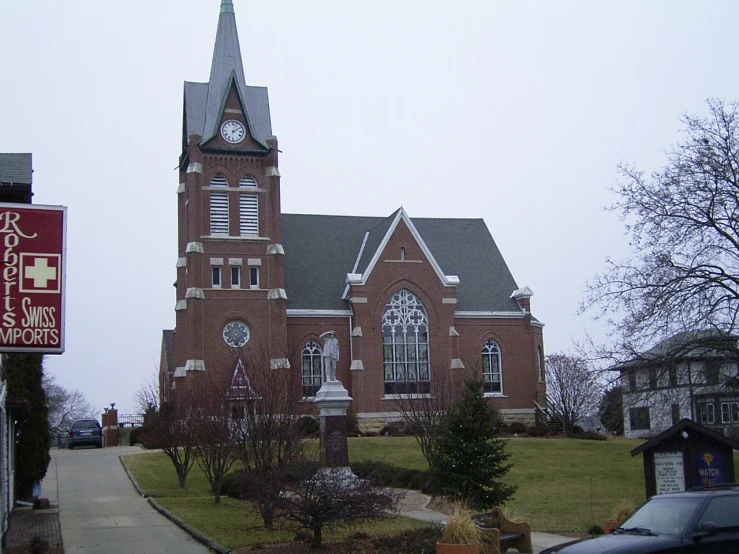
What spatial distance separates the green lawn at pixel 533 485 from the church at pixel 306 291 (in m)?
8.50

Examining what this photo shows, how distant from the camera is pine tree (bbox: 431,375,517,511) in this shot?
74.2 feet

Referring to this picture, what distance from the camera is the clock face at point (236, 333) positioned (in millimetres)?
51281

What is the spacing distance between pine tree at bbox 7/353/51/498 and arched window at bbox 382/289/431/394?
94.3ft

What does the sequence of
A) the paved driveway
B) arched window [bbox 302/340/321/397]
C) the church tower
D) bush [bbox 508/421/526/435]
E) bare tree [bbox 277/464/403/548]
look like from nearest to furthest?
1. bare tree [bbox 277/464/403/548]
2. the paved driveway
3. the church tower
4. bush [bbox 508/421/526/435]
5. arched window [bbox 302/340/321/397]

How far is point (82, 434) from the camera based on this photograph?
49875mm

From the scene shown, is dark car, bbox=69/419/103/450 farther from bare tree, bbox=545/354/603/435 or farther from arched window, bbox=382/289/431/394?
bare tree, bbox=545/354/603/435

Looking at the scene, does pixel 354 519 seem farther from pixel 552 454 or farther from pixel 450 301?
pixel 450 301

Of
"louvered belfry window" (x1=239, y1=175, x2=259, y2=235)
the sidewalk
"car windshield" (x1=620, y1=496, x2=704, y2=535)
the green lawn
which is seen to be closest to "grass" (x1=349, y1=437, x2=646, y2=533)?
the green lawn

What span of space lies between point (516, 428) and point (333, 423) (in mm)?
29052

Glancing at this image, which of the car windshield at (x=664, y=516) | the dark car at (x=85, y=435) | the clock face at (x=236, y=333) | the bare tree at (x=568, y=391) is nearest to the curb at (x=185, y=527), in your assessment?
the car windshield at (x=664, y=516)

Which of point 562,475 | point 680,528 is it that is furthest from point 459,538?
point 562,475

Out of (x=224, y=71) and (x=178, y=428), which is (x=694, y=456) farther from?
(x=224, y=71)

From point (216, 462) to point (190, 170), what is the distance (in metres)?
28.0

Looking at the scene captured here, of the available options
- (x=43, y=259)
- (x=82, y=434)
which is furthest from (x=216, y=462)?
(x=82, y=434)
